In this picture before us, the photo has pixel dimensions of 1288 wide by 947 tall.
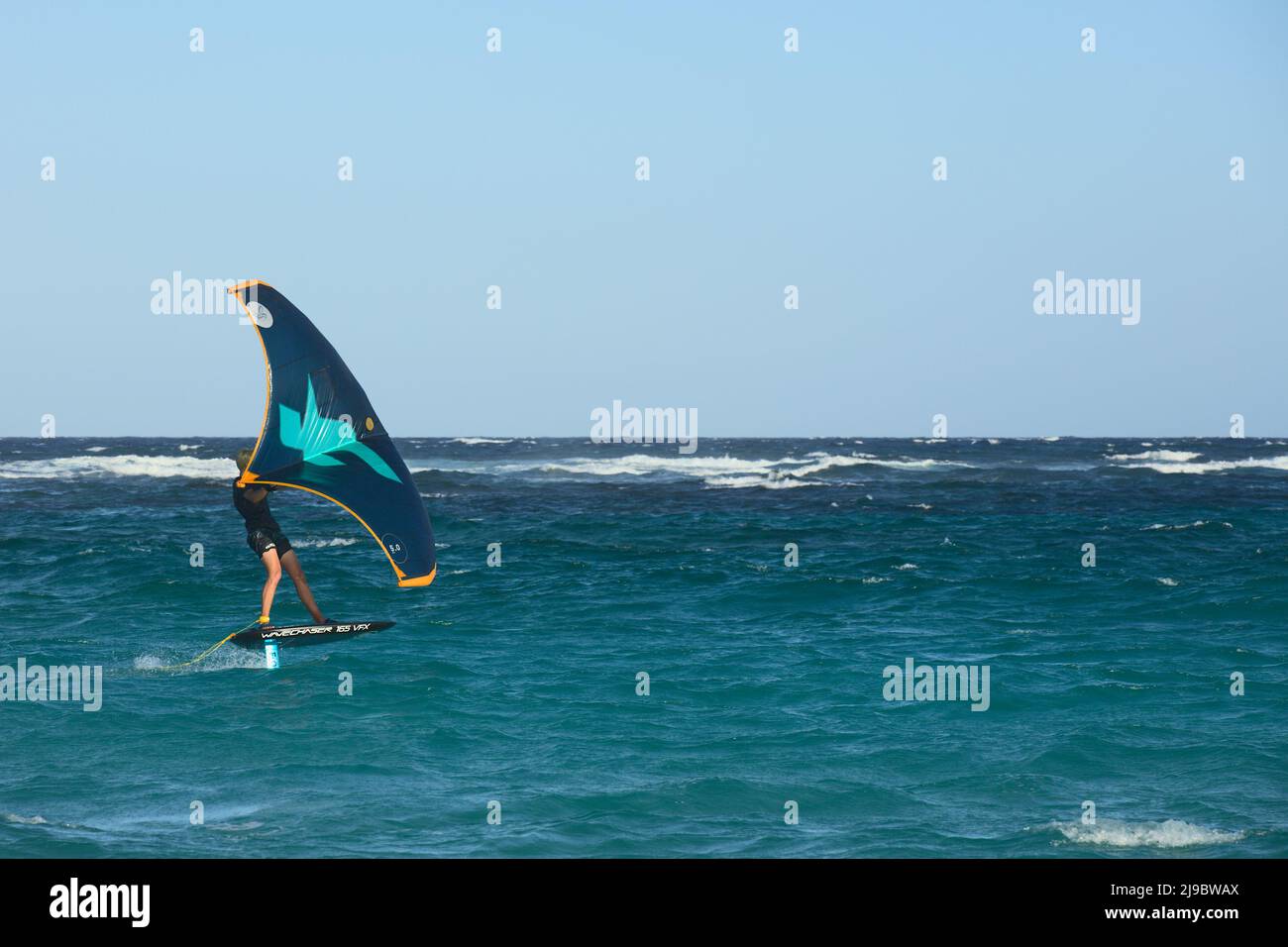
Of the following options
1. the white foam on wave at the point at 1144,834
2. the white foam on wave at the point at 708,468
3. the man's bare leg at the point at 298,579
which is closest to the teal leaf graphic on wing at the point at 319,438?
the man's bare leg at the point at 298,579

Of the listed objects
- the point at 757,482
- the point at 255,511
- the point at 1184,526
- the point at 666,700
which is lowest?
the point at 666,700

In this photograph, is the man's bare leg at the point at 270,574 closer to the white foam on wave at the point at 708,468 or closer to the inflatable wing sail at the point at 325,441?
the inflatable wing sail at the point at 325,441

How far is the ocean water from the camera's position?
39.0 feet

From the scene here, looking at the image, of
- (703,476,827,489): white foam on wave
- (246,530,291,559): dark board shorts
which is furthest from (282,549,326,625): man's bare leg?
(703,476,827,489): white foam on wave

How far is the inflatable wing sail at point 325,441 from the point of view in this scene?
14750 mm

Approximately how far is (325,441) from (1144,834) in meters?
10.6

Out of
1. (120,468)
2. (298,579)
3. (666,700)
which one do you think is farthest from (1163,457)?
(298,579)

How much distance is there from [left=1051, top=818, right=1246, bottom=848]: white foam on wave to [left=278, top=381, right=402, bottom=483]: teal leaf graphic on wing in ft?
31.4

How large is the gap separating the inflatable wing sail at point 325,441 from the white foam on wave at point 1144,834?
342 inches

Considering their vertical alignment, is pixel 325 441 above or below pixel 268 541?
above

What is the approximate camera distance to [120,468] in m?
68.8

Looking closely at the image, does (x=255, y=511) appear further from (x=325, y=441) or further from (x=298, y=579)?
(x=325, y=441)

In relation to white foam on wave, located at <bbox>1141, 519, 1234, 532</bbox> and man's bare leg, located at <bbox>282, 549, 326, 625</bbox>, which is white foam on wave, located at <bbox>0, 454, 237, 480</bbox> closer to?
white foam on wave, located at <bbox>1141, 519, 1234, 532</bbox>

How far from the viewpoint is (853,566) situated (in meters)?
28.6
